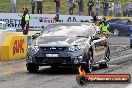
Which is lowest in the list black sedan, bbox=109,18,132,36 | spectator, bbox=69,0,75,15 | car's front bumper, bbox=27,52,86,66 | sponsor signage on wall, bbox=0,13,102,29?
Result: black sedan, bbox=109,18,132,36

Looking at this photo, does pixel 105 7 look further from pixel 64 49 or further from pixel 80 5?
pixel 64 49

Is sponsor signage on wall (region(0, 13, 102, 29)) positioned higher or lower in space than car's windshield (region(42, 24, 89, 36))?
lower

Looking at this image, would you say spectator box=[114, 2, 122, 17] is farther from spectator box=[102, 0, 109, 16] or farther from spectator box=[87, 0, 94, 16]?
spectator box=[87, 0, 94, 16]

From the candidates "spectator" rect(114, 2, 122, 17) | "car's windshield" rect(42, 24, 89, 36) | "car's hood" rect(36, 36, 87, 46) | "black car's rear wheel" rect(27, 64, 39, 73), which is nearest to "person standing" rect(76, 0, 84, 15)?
"spectator" rect(114, 2, 122, 17)

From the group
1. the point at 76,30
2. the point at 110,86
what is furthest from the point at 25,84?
the point at 76,30

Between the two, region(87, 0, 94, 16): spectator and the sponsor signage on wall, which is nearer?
region(87, 0, 94, 16): spectator

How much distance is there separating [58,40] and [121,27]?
96.5ft

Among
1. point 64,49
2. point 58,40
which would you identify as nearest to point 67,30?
point 58,40

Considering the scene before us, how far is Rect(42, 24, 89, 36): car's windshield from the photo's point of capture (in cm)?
1599

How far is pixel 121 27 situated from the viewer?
145 feet

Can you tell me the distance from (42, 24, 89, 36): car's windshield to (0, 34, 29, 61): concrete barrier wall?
4548 mm

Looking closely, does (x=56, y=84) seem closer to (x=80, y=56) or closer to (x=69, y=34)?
(x=80, y=56)

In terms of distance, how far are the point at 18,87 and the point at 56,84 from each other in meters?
1.04

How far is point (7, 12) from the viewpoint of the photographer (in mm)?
42750
